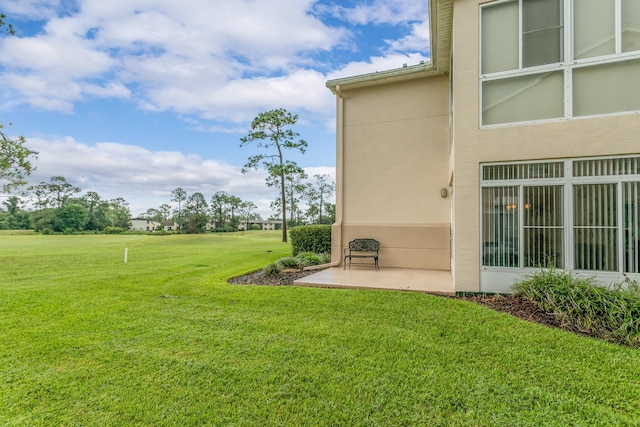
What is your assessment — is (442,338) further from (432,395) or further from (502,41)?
(502,41)

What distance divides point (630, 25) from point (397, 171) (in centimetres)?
548

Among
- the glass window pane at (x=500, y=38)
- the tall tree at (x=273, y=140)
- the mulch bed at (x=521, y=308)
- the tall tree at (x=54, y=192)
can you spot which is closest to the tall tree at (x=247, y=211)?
the tall tree at (x=54, y=192)

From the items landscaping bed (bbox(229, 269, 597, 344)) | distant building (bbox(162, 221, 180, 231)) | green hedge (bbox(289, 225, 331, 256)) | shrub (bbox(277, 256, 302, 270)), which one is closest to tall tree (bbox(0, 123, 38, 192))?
green hedge (bbox(289, 225, 331, 256))

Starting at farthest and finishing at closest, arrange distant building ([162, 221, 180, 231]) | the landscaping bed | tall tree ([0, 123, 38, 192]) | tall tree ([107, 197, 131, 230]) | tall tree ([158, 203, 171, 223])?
distant building ([162, 221, 180, 231]) → tall tree ([158, 203, 171, 223]) → tall tree ([107, 197, 131, 230]) → tall tree ([0, 123, 38, 192]) → the landscaping bed

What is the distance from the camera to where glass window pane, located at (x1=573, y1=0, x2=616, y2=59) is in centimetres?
523

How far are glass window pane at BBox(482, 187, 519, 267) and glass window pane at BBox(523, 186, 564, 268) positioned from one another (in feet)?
0.62

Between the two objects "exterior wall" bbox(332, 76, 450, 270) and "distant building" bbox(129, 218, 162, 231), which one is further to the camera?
"distant building" bbox(129, 218, 162, 231)

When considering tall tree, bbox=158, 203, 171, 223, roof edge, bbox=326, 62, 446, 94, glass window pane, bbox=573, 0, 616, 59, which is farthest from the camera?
tall tree, bbox=158, 203, 171, 223

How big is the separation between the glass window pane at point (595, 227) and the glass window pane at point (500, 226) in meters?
0.92

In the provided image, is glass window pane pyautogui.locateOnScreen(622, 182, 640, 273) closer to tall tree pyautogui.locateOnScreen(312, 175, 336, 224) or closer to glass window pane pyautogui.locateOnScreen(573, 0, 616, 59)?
glass window pane pyautogui.locateOnScreen(573, 0, 616, 59)

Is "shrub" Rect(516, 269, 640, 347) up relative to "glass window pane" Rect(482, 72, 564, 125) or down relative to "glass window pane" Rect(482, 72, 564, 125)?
down

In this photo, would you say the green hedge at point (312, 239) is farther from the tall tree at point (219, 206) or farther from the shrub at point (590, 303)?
the tall tree at point (219, 206)

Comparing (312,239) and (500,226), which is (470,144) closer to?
(500,226)

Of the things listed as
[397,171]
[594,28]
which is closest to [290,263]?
[397,171]
